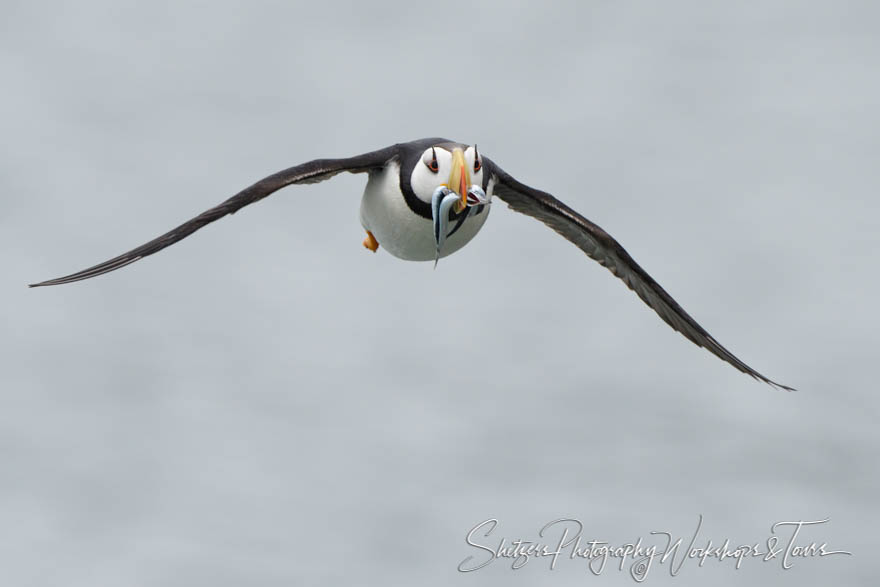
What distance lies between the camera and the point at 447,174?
20.9 metres

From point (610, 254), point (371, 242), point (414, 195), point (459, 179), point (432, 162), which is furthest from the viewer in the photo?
point (610, 254)

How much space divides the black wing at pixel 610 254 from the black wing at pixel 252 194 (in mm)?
2759

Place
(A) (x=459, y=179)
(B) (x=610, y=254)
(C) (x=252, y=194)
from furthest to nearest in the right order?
(B) (x=610, y=254)
(A) (x=459, y=179)
(C) (x=252, y=194)

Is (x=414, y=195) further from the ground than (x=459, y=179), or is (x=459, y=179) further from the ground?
(x=414, y=195)

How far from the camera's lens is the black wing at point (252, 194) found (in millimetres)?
18719

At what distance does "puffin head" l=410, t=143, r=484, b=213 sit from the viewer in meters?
20.8

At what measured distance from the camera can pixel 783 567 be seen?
23.2 meters

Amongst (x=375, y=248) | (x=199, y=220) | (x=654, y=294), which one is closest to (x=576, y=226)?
(x=654, y=294)

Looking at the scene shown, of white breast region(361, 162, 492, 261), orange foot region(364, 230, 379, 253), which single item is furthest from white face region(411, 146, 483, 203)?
orange foot region(364, 230, 379, 253)

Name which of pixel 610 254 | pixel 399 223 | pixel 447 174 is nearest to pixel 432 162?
pixel 447 174

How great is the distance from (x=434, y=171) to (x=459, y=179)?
0.40 m

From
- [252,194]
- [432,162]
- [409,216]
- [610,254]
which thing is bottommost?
[252,194]

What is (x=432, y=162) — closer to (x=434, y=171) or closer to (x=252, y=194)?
(x=434, y=171)

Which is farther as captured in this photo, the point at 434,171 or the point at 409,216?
the point at 409,216
